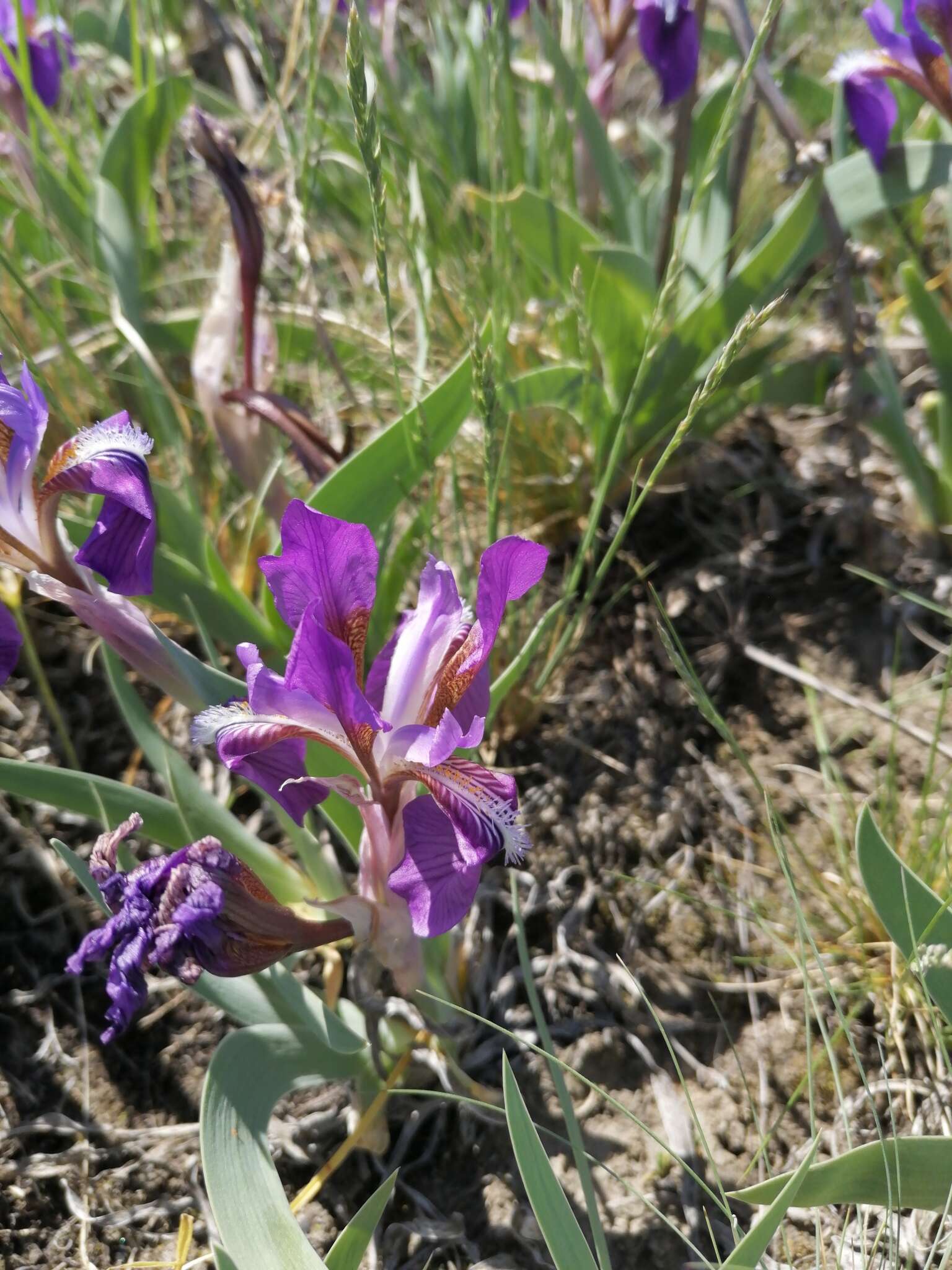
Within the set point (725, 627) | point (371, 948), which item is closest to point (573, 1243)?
point (371, 948)

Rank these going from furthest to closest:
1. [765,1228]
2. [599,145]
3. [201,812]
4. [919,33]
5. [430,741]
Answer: [599,145] < [919,33] < [201,812] < [430,741] < [765,1228]

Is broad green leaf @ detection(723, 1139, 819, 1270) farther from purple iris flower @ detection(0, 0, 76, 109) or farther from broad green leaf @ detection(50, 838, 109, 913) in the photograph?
purple iris flower @ detection(0, 0, 76, 109)

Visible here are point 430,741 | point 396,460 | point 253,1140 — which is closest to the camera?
point 430,741

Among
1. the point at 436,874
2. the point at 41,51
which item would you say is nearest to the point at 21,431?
the point at 436,874

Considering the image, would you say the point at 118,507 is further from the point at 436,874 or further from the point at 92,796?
the point at 436,874

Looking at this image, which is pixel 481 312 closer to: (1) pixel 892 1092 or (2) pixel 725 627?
(2) pixel 725 627

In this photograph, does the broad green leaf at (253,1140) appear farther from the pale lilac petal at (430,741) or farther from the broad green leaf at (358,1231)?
the pale lilac petal at (430,741)
